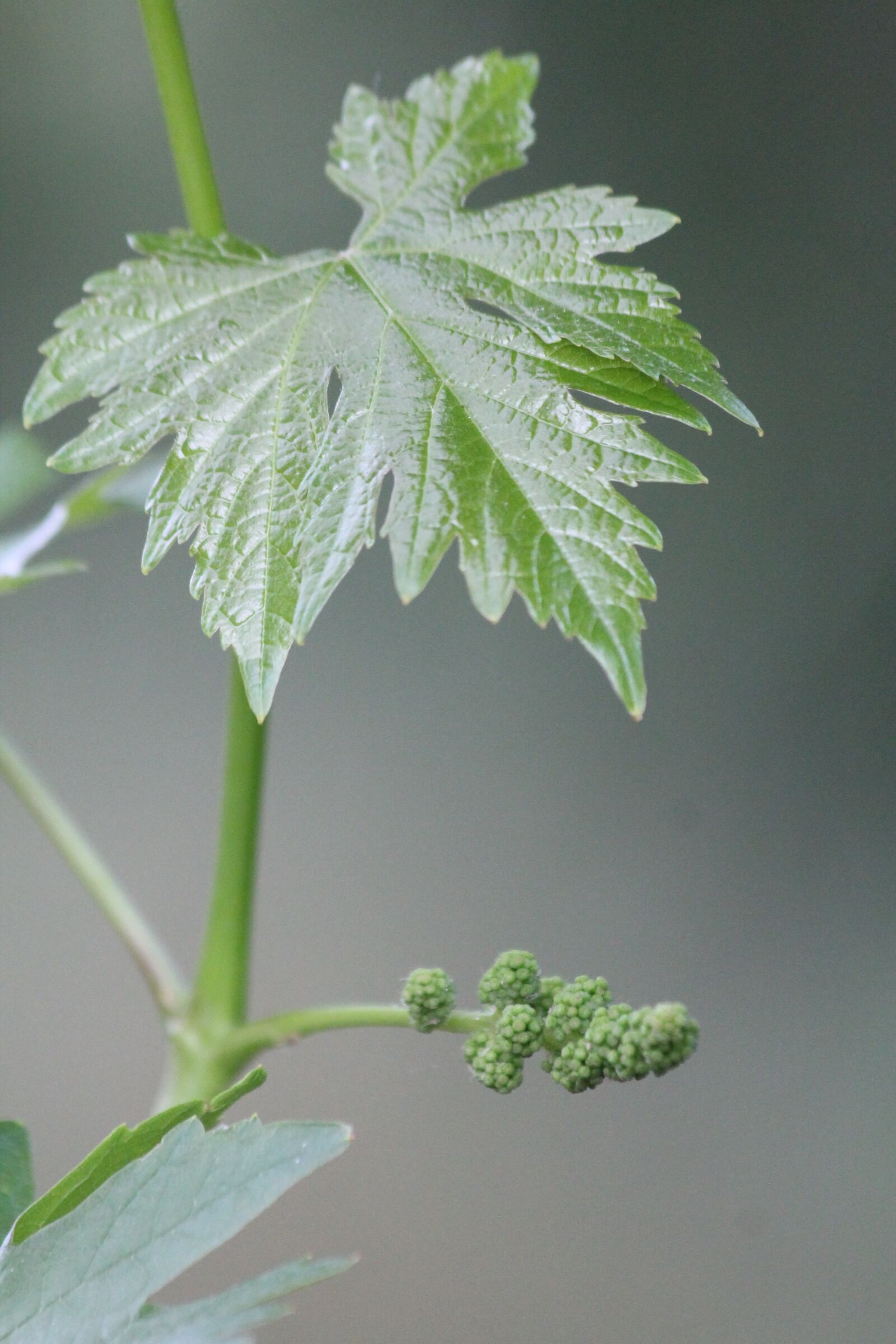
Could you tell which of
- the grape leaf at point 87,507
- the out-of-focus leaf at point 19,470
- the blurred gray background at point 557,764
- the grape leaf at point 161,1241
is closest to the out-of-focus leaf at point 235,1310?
the grape leaf at point 161,1241

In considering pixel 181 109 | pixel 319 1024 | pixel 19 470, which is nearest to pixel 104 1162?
pixel 319 1024

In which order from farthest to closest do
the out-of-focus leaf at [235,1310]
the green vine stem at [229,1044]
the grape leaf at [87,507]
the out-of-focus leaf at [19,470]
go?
1. the out-of-focus leaf at [19,470]
2. the grape leaf at [87,507]
3. the green vine stem at [229,1044]
4. the out-of-focus leaf at [235,1310]

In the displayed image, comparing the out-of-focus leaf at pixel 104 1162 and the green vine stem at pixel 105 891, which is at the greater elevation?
the green vine stem at pixel 105 891

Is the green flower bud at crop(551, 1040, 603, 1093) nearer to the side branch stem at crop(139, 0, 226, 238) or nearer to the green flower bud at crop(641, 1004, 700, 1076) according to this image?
the green flower bud at crop(641, 1004, 700, 1076)

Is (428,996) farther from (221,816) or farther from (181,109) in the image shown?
(181,109)

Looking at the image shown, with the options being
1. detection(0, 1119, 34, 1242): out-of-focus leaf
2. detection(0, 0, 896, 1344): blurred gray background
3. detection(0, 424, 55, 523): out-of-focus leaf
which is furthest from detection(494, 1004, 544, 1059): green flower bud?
detection(0, 0, 896, 1344): blurred gray background

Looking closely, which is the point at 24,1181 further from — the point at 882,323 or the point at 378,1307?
the point at 882,323

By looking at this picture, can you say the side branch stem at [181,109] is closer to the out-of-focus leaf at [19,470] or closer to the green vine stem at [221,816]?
the green vine stem at [221,816]
